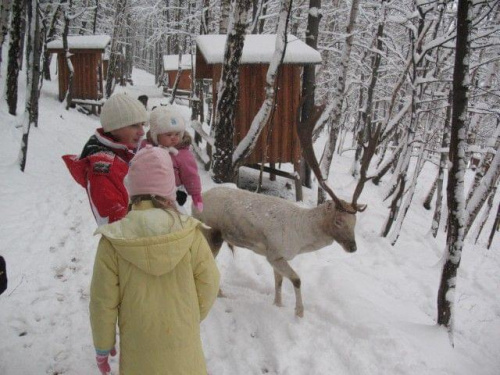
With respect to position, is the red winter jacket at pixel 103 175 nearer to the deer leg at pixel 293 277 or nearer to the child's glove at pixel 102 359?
the child's glove at pixel 102 359

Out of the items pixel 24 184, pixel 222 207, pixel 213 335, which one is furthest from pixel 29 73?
pixel 213 335

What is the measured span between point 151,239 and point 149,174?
1.24ft

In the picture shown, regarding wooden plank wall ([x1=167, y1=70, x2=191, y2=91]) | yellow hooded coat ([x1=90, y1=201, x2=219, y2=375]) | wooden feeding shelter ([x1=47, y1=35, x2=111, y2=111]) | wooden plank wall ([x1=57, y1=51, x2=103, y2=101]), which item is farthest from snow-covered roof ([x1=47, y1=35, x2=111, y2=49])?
yellow hooded coat ([x1=90, y1=201, x2=219, y2=375])

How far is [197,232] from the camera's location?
2.04 meters

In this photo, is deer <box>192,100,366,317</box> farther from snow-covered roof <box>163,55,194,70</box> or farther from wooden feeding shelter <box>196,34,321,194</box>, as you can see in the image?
snow-covered roof <box>163,55,194,70</box>

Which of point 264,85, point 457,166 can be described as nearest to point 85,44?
point 264,85

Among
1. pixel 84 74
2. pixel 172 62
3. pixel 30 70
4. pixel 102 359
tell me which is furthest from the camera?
pixel 172 62

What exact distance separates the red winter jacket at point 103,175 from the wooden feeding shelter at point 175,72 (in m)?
24.9

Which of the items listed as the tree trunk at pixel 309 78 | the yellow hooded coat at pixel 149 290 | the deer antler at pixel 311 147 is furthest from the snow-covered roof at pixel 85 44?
the yellow hooded coat at pixel 149 290

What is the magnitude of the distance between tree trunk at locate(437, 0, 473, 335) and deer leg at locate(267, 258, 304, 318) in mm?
1449

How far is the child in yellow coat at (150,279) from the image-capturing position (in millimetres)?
1818

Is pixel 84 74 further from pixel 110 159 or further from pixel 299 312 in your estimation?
pixel 299 312

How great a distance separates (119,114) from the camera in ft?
8.79

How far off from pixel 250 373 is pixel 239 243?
1463 mm
